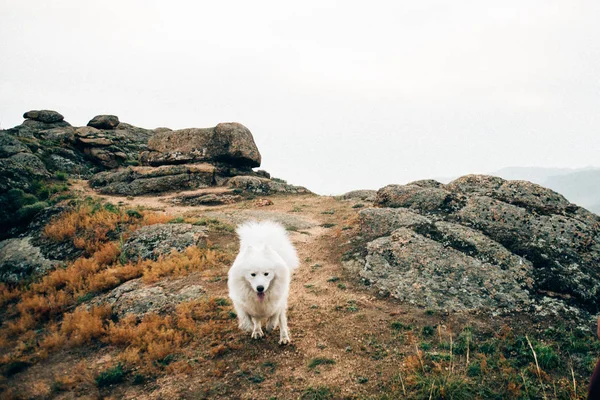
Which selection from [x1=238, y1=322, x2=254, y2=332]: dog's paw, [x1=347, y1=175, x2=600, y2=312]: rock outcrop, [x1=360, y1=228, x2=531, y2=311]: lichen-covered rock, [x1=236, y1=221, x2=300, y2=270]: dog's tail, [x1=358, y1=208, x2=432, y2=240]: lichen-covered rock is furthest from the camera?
[x1=358, y1=208, x2=432, y2=240]: lichen-covered rock

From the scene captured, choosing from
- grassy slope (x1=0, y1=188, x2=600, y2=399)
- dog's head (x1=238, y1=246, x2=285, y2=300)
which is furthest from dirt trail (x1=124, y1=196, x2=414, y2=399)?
dog's head (x1=238, y1=246, x2=285, y2=300)

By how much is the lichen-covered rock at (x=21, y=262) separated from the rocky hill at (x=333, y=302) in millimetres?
54

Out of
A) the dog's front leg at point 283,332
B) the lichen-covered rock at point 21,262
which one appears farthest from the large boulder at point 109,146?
the dog's front leg at point 283,332

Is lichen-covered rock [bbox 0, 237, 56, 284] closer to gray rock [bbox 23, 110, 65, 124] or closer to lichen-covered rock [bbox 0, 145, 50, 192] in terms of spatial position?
lichen-covered rock [bbox 0, 145, 50, 192]

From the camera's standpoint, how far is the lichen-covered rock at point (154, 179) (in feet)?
80.6

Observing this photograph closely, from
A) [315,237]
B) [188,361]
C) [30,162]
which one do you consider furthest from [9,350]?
[30,162]

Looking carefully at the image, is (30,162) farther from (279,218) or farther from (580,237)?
(580,237)

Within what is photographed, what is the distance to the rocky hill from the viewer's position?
569 cm

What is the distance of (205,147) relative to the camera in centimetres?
2794

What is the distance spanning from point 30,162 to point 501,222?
29010mm

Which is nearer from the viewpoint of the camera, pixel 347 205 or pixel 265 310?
pixel 265 310

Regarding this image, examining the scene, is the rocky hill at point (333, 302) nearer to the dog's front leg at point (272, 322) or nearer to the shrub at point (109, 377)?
the shrub at point (109, 377)

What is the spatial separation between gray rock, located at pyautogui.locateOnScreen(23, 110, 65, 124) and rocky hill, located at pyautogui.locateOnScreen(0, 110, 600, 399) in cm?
2810

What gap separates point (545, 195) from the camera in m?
11.6
